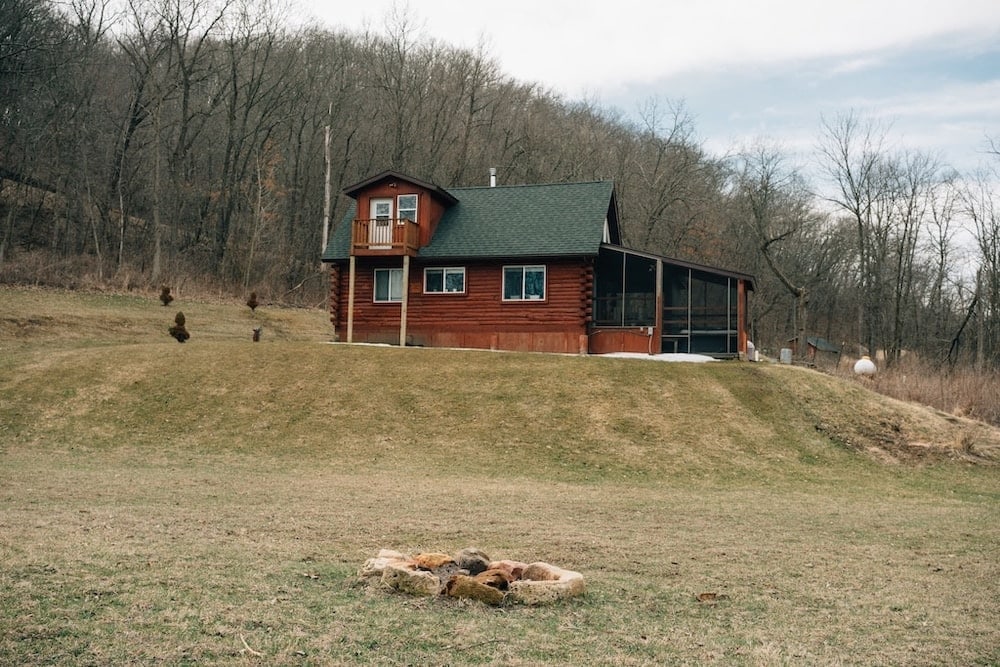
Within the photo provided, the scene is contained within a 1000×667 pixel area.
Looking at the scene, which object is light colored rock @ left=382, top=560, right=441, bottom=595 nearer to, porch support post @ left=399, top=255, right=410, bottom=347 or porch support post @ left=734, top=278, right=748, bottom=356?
porch support post @ left=399, top=255, right=410, bottom=347

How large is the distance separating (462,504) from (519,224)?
1928 centimetres

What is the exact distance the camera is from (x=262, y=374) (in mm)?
24406

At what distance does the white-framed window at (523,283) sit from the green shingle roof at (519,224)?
2.43ft

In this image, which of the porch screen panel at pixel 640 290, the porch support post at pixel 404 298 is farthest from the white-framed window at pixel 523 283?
the porch screen panel at pixel 640 290

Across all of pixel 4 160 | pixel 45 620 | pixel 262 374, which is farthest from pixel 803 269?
pixel 45 620

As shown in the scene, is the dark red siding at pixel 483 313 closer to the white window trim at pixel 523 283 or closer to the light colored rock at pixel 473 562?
the white window trim at pixel 523 283

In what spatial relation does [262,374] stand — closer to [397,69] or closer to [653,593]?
[653,593]

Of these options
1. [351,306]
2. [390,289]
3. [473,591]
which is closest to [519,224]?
[390,289]

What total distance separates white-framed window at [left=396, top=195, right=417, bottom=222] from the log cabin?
1.5 inches

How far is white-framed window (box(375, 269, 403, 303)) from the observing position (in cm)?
3125

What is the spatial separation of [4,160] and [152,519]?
36987 millimetres

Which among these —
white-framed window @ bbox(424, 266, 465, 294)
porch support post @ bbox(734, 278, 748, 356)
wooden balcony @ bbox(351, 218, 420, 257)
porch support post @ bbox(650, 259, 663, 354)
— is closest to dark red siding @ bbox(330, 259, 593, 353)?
white-framed window @ bbox(424, 266, 465, 294)

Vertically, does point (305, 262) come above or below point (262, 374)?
above

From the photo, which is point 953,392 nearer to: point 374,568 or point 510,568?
point 510,568
